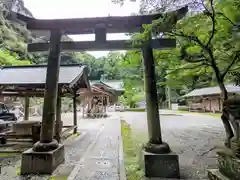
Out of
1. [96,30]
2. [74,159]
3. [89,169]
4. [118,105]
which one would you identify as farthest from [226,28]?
[118,105]

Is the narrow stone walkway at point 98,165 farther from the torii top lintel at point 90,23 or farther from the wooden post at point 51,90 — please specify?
the torii top lintel at point 90,23

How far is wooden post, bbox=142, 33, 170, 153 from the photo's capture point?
3751 millimetres

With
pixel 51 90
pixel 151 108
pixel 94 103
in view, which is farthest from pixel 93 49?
pixel 94 103

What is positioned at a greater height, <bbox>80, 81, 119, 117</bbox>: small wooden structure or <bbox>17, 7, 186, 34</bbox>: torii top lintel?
<bbox>17, 7, 186, 34</bbox>: torii top lintel

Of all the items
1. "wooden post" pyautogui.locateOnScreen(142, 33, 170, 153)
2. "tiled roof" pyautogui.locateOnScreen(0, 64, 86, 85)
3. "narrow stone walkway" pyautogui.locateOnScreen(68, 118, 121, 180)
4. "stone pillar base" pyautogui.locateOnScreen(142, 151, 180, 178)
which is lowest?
"narrow stone walkway" pyautogui.locateOnScreen(68, 118, 121, 180)

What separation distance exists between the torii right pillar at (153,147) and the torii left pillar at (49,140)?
1.94m

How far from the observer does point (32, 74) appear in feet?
21.0

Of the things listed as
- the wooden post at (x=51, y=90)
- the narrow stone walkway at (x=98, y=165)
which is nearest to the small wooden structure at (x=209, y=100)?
the narrow stone walkway at (x=98, y=165)

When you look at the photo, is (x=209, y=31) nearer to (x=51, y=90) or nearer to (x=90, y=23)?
(x=90, y=23)

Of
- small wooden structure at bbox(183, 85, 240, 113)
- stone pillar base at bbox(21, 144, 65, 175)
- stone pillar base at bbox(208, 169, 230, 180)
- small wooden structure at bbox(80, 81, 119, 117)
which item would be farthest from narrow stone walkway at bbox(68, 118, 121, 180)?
small wooden structure at bbox(183, 85, 240, 113)

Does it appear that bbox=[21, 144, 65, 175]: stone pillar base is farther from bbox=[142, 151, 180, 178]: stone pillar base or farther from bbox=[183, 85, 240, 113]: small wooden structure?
bbox=[183, 85, 240, 113]: small wooden structure

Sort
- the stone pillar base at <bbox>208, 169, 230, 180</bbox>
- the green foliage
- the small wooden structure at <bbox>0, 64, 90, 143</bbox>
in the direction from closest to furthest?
the stone pillar base at <bbox>208, 169, 230, 180</bbox> → the green foliage → the small wooden structure at <bbox>0, 64, 90, 143</bbox>

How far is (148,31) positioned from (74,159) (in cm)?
367

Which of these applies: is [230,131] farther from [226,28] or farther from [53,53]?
[53,53]
